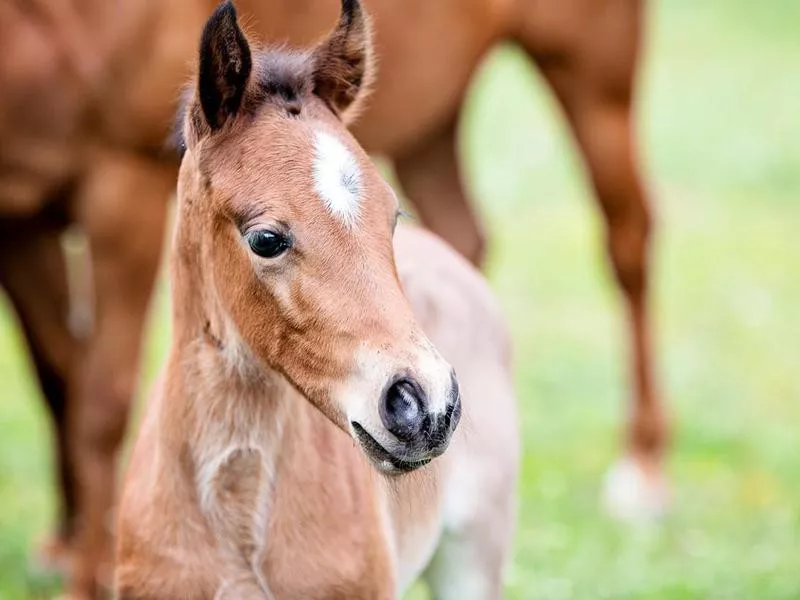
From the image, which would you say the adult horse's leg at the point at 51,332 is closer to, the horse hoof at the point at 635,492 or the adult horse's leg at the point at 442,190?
the adult horse's leg at the point at 442,190

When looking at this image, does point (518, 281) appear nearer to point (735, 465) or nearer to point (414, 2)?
point (735, 465)

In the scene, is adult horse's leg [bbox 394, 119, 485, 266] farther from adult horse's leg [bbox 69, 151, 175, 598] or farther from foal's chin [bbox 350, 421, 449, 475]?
foal's chin [bbox 350, 421, 449, 475]

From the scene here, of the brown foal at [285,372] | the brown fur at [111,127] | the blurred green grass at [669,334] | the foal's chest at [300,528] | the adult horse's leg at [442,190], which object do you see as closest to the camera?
the brown foal at [285,372]

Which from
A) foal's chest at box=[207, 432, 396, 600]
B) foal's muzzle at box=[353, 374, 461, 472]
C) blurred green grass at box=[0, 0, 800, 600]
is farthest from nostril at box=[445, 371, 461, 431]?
blurred green grass at box=[0, 0, 800, 600]

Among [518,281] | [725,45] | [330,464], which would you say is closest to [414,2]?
[330,464]

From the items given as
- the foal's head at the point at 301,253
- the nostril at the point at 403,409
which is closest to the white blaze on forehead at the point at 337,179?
the foal's head at the point at 301,253

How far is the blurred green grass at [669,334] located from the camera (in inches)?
204

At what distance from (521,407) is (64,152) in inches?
115

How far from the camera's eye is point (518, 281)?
28.5 ft

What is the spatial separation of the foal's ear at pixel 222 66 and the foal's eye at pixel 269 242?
0.26m

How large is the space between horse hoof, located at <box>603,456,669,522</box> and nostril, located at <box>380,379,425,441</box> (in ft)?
10.4

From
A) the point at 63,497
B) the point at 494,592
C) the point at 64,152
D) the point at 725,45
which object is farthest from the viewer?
the point at 725,45

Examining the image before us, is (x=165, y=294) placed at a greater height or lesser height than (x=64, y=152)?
greater

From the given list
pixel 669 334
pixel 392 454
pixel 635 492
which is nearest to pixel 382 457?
pixel 392 454
